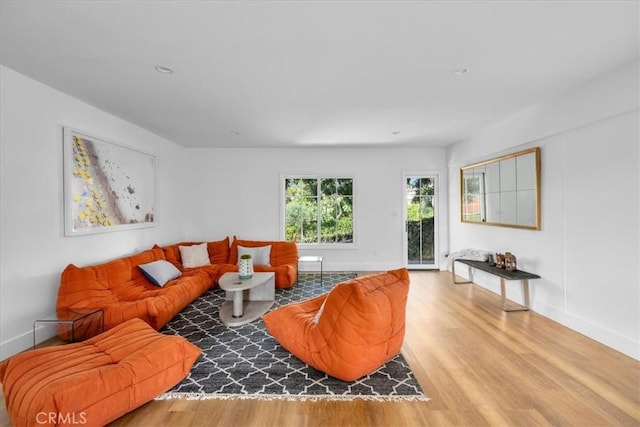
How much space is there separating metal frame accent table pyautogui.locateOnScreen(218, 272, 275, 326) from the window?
2.16 meters

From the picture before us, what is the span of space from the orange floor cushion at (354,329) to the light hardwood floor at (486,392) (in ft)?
0.88

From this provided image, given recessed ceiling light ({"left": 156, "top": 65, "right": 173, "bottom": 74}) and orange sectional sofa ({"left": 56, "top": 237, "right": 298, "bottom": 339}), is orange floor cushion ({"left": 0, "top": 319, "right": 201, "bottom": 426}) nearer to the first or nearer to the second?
orange sectional sofa ({"left": 56, "top": 237, "right": 298, "bottom": 339})

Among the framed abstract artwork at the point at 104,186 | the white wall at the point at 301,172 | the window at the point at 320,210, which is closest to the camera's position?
the framed abstract artwork at the point at 104,186

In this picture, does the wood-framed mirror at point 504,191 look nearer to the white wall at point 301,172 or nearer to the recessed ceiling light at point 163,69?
the white wall at point 301,172

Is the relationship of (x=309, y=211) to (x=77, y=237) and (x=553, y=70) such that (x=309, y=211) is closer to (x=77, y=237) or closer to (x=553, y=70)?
(x=77, y=237)

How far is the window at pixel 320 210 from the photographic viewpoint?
20.2 ft

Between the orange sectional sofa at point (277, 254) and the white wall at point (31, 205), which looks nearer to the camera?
the white wall at point (31, 205)

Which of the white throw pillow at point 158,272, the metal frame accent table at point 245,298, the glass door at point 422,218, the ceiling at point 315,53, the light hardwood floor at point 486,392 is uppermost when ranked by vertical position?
the ceiling at point 315,53

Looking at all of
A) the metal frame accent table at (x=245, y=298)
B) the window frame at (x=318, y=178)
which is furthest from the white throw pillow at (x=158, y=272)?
the window frame at (x=318, y=178)

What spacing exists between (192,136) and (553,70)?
4944 millimetres

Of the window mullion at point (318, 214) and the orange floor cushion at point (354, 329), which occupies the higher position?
the window mullion at point (318, 214)

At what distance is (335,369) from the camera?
2.18 meters

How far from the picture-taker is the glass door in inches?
240

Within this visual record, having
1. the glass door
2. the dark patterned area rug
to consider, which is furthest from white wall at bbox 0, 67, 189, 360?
the glass door
